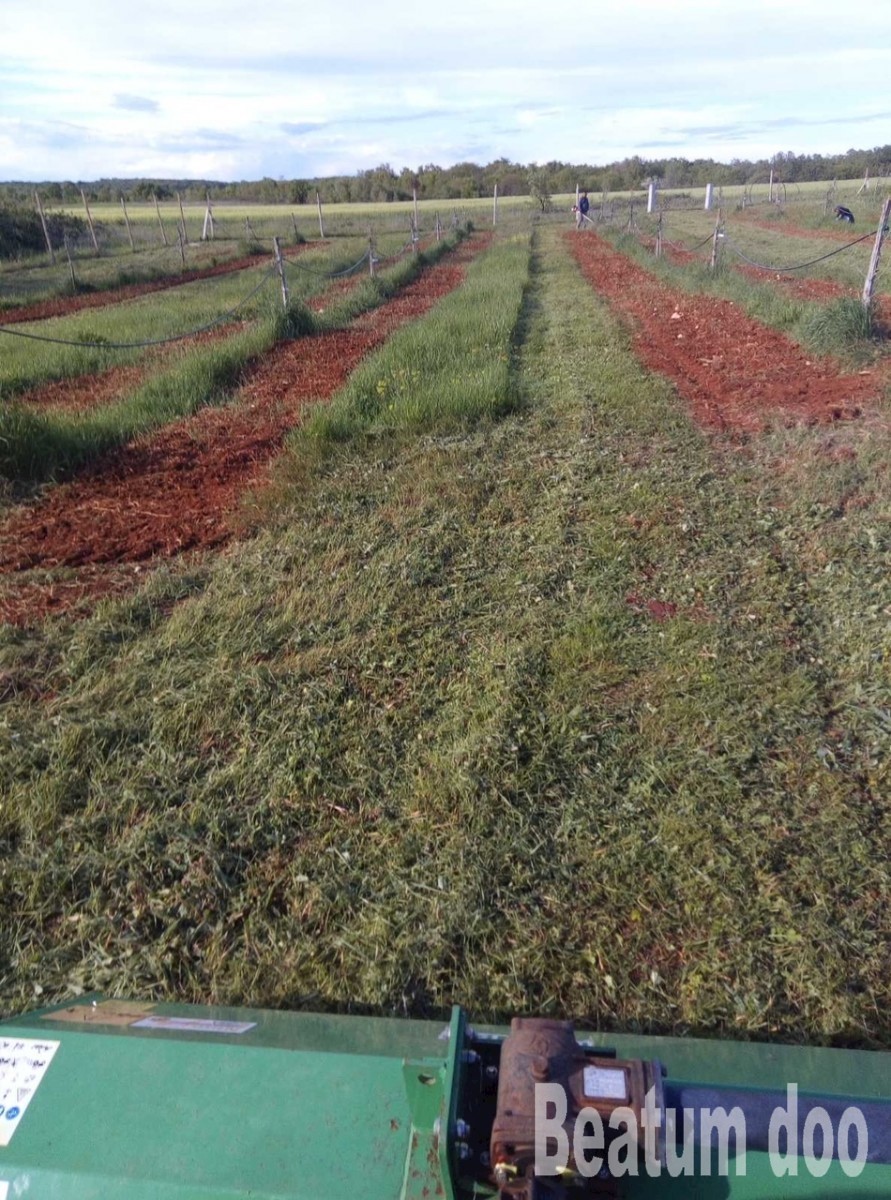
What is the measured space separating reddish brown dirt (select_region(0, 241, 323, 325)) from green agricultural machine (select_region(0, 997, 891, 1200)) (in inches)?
652

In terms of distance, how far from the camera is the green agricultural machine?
1.07 m

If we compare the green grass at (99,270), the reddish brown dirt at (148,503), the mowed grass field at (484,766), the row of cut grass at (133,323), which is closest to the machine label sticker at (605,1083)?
the mowed grass field at (484,766)

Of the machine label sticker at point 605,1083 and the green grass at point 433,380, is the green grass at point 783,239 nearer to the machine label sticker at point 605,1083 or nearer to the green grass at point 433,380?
the green grass at point 433,380

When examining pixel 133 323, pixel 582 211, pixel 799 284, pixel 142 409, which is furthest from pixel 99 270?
pixel 582 211

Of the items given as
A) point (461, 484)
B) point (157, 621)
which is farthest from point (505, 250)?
point (157, 621)

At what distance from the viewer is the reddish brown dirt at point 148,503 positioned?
14.5 ft

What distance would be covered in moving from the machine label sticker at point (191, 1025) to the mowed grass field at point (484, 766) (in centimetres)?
58

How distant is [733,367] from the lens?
857 cm

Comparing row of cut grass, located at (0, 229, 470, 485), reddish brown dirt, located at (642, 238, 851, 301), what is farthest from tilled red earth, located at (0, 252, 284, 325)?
reddish brown dirt, located at (642, 238, 851, 301)

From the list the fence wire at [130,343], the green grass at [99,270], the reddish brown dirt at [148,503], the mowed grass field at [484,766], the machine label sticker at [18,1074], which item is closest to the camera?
the machine label sticker at [18,1074]

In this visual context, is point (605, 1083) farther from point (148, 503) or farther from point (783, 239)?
point (783, 239)

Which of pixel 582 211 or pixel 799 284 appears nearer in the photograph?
pixel 799 284

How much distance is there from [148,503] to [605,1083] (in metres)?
5.19

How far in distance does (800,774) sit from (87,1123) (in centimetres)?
243
